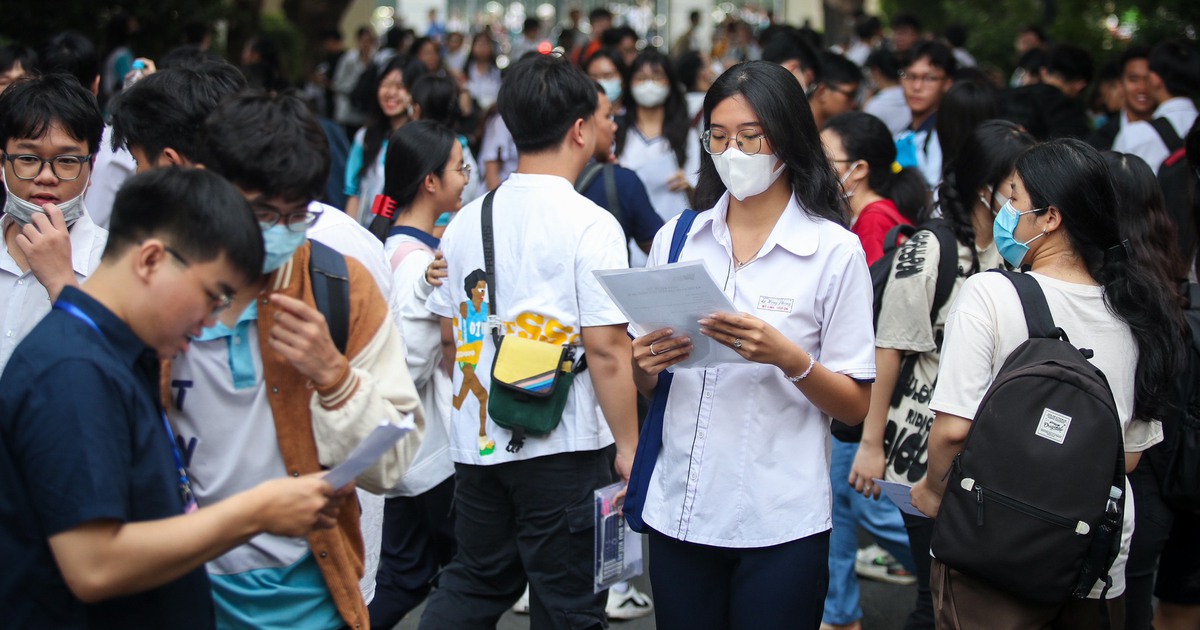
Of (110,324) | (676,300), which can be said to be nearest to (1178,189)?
(676,300)

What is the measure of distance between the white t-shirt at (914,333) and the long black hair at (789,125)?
67 cm

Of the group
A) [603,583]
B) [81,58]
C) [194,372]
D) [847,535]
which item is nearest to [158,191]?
[194,372]

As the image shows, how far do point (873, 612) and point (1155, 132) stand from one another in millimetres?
3804

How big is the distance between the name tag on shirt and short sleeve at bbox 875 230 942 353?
0.91m

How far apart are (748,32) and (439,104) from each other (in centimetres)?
1271

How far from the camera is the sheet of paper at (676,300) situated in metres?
2.67

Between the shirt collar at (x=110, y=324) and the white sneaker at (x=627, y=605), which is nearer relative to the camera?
the shirt collar at (x=110, y=324)

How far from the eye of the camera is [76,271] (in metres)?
3.22

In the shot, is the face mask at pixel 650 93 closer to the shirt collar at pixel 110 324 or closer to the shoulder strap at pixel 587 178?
the shoulder strap at pixel 587 178

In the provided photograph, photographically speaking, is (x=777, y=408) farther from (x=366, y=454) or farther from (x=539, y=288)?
(x=366, y=454)

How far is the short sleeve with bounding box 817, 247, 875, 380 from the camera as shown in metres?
2.94

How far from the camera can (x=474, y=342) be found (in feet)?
12.0

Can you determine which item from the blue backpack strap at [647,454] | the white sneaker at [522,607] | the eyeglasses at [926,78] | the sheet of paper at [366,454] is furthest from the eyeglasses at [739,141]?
the eyeglasses at [926,78]

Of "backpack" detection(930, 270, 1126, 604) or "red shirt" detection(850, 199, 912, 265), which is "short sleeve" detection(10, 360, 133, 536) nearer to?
"backpack" detection(930, 270, 1126, 604)
